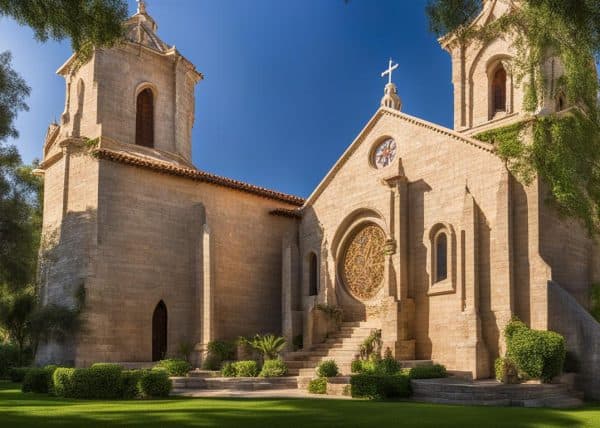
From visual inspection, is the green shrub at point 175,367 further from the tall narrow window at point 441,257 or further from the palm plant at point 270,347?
the tall narrow window at point 441,257

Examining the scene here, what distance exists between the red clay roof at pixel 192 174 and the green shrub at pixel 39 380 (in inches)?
352

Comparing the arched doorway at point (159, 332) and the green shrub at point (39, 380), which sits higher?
the arched doorway at point (159, 332)

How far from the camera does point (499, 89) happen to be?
91.2 feet

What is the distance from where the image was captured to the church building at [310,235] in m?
21.3

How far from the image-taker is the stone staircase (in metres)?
23.9

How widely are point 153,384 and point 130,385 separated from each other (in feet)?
2.17

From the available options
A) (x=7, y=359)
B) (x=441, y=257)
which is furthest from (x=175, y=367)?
(x=7, y=359)

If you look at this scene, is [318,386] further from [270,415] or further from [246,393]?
[270,415]

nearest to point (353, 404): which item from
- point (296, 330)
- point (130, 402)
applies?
point (130, 402)

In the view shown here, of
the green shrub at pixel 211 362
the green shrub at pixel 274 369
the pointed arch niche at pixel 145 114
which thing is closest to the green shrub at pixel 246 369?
the green shrub at pixel 274 369

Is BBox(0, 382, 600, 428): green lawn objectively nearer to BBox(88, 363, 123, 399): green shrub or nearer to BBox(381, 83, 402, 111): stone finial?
BBox(88, 363, 123, 399): green shrub

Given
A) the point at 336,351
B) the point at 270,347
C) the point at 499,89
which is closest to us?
the point at 336,351

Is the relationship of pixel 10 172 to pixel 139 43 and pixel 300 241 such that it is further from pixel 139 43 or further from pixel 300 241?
pixel 300 241

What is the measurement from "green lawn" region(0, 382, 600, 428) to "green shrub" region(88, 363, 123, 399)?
1534 millimetres
